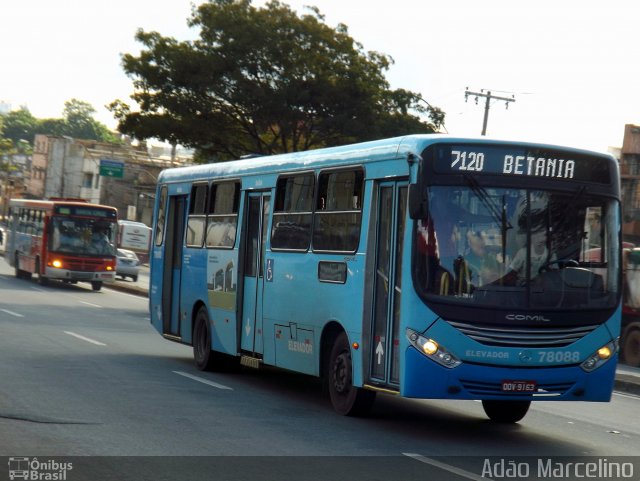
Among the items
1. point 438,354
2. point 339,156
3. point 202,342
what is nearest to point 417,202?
point 438,354

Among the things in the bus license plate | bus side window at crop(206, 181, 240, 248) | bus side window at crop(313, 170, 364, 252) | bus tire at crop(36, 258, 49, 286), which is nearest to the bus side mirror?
bus side window at crop(313, 170, 364, 252)

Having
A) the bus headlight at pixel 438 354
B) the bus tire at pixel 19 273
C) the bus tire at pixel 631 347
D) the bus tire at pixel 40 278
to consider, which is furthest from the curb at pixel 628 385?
the bus tire at pixel 19 273

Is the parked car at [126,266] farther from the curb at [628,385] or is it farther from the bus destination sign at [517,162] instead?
the bus destination sign at [517,162]

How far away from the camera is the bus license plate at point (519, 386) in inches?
422

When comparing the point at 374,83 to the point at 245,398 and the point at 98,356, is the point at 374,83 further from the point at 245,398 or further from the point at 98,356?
the point at 245,398

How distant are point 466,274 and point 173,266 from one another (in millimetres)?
8575

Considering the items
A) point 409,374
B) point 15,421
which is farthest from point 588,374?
point 15,421

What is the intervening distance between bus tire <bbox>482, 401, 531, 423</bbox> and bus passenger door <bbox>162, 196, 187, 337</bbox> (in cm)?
649

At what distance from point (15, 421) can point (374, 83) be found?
28.0 m

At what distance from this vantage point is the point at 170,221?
743 inches

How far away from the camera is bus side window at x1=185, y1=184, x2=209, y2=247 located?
1720 cm

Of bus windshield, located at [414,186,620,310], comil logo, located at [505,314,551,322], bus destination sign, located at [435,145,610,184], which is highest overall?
bus destination sign, located at [435,145,610,184]

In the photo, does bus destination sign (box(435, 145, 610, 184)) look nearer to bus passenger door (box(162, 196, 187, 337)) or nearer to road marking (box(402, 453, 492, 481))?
road marking (box(402, 453, 492, 481))

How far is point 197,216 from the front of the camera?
1748 cm
